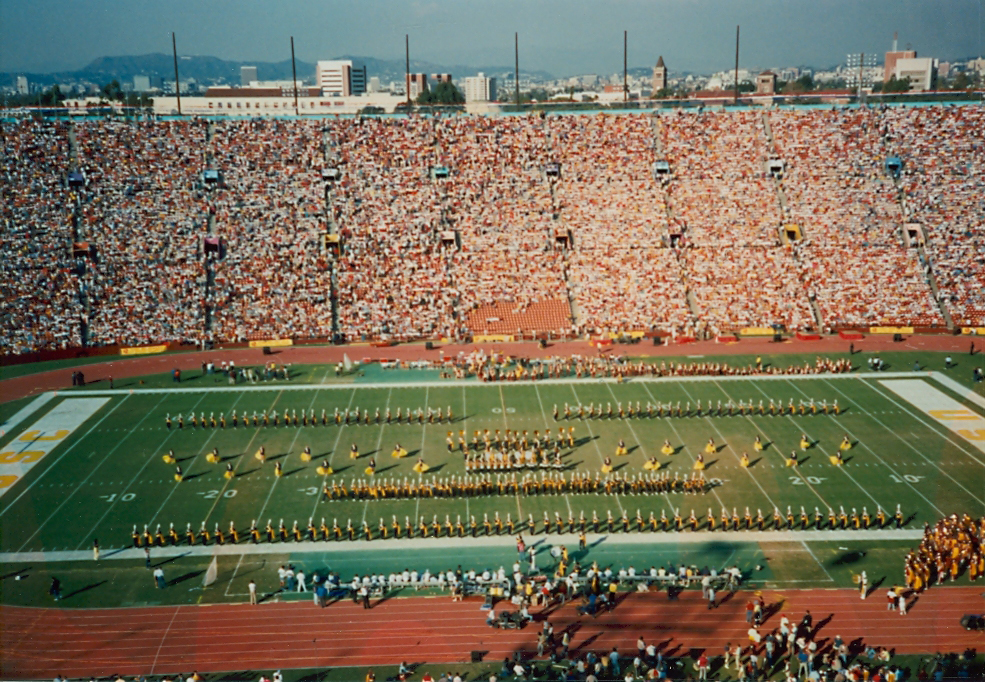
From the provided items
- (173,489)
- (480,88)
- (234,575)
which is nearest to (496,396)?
(173,489)

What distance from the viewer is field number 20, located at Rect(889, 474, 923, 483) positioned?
87.5 feet

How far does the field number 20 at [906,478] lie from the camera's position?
2666 cm

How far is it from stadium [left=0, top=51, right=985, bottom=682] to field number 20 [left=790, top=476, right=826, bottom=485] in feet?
0.96

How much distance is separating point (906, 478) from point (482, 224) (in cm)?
2825

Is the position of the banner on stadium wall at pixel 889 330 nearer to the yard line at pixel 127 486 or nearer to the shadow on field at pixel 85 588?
the yard line at pixel 127 486

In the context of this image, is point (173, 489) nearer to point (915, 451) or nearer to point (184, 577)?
point (184, 577)

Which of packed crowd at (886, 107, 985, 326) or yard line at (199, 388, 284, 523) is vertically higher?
packed crowd at (886, 107, 985, 326)

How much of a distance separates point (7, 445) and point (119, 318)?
509 inches

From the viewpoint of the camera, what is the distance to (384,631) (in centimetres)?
1966

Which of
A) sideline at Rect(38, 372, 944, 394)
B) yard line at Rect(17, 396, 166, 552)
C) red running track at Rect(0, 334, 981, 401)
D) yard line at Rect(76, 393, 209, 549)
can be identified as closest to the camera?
yard line at Rect(76, 393, 209, 549)

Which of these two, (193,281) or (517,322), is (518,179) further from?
(193,281)

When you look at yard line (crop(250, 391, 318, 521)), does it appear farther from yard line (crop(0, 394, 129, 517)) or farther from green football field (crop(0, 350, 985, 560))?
yard line (crop(0, 394, 129, 517))

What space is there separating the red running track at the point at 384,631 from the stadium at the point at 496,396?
0.32 ft

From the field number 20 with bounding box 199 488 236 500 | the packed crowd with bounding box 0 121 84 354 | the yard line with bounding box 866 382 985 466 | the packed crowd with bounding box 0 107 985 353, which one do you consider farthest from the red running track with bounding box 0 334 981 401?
the field number 20 with bounding box 199 488 236 500
